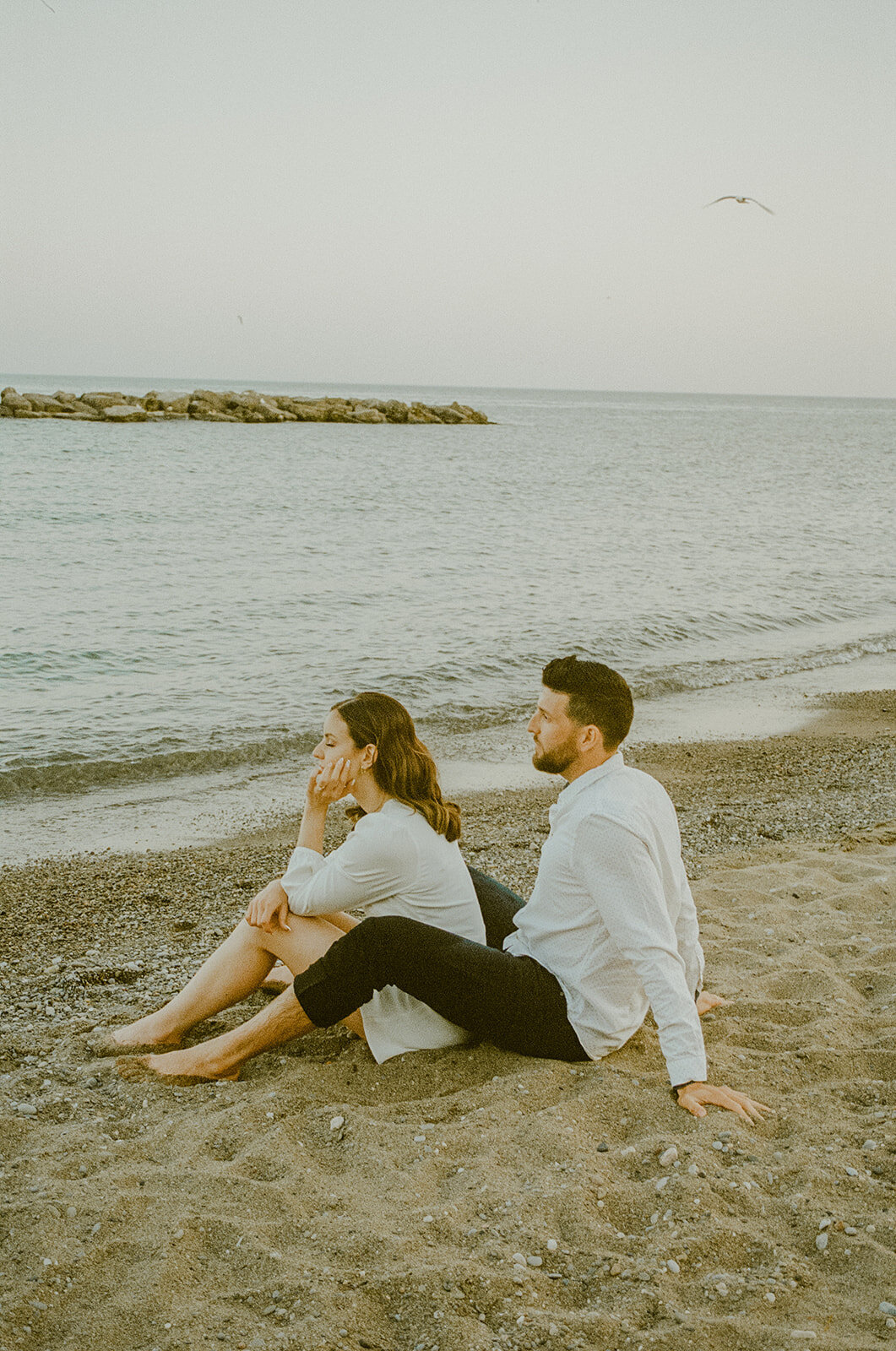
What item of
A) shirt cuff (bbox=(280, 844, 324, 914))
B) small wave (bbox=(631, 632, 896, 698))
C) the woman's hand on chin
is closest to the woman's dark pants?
shirt cuff (bbox=(280, 844, 324, 914))

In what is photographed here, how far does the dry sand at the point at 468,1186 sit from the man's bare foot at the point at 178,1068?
9 cm

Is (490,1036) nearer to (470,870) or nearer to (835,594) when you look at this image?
(470,870)

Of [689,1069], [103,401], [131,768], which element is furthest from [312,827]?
[103,401]

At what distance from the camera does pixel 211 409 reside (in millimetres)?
71750

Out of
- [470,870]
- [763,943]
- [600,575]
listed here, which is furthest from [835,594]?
[470,870]

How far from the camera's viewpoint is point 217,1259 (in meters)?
2.72

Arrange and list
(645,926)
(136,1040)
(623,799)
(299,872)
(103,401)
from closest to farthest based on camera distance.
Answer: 1. (645,926)
2. (623,799)
3. (299,872)
4. (136,1040)
5. (103,401)

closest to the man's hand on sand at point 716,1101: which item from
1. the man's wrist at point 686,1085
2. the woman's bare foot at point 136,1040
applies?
the man's wrist at point 686,1085

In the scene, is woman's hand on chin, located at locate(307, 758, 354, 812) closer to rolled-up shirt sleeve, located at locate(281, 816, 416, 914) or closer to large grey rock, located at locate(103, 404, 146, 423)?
rolled-up shirt sleeve, located at locate(281, 816, 416, 914)

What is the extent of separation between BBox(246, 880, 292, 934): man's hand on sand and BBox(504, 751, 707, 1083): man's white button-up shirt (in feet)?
2.77

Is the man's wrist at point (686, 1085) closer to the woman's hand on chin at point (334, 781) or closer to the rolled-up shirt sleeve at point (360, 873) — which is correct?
the rolled-up shirt sleeve at point (360, 873)

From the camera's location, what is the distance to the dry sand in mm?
2475

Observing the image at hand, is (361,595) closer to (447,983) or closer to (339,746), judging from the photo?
(339,746)

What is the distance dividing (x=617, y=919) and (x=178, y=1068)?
1792 mm
